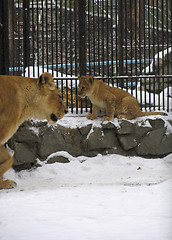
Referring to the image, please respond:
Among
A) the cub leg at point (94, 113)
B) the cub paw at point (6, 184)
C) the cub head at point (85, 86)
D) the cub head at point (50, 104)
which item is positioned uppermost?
the cub head at point (85, 86)

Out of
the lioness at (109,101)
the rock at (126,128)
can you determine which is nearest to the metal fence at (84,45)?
the lioness at (109,101)

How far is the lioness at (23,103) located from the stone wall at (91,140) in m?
1.65

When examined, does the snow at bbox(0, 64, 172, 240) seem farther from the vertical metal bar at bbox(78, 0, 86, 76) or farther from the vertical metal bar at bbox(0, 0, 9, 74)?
the vertical metal bar at bbox(0, 0, 9, 74)

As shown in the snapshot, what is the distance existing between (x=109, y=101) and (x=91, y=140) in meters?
0.84

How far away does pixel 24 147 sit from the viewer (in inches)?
278

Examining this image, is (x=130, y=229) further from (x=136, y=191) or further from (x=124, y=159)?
(x=124, y=159)

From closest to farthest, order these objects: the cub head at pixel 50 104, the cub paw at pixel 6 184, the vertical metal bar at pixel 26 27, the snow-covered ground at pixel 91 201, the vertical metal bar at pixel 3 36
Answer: the snow-covered ground at pixel 91 201 < the cub head at pixel 50 104 < the cub paw at pixel 6 184 < the vertical metal bar at pixel 3 36 < the vertical metal bar at pixel 26 27

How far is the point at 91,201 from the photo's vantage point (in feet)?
15.0

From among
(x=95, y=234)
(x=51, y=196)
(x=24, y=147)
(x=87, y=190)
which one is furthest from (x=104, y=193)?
(x=24, y=147)

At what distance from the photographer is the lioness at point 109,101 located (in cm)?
714

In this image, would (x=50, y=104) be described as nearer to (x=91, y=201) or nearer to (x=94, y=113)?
(x=91, y=201)

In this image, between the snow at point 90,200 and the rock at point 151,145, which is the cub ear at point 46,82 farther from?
the rock at point 151,145

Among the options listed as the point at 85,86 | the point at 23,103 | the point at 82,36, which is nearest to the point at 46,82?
the point at 23,103

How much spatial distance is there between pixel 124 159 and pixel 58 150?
4.24 feet
